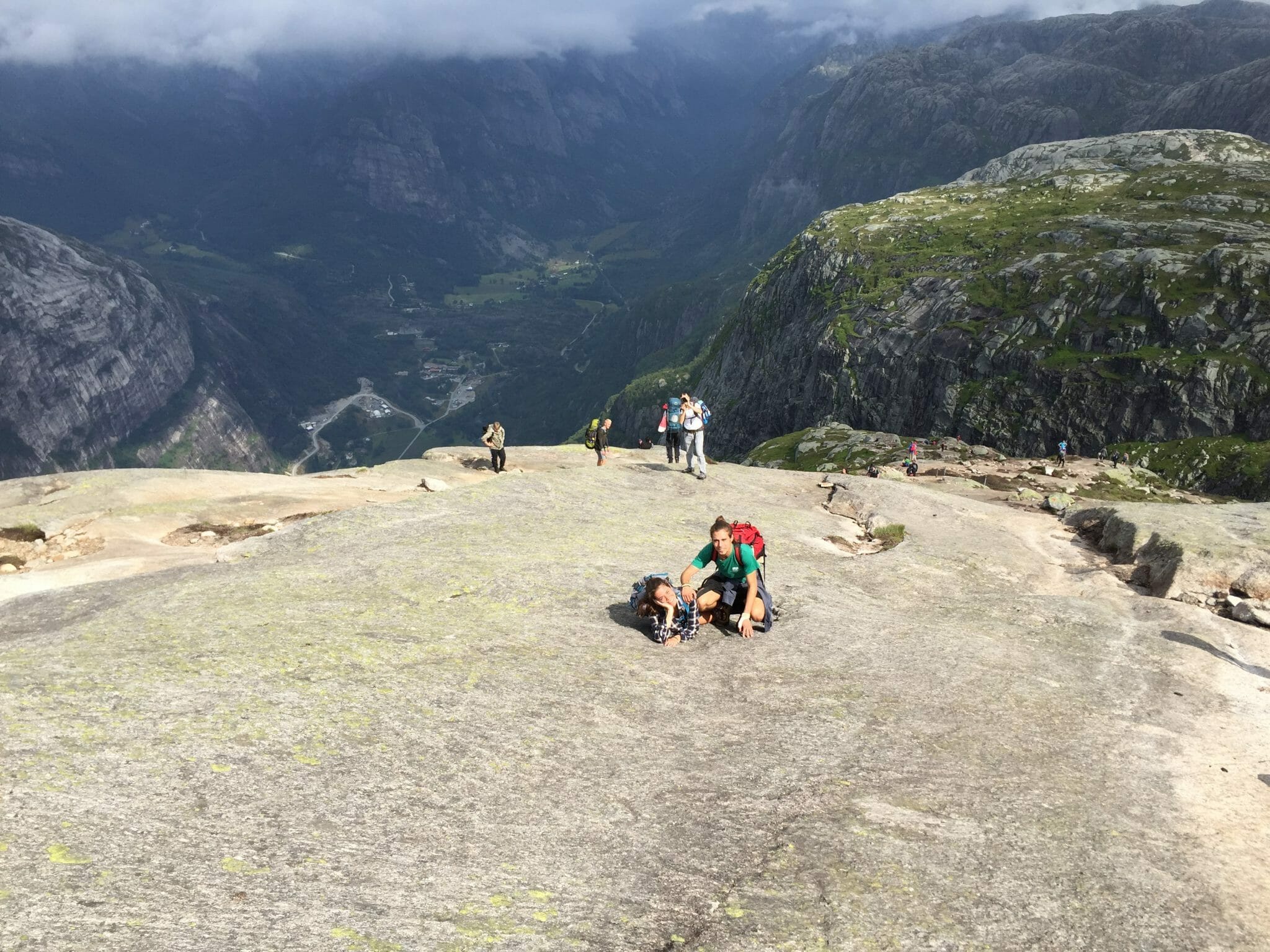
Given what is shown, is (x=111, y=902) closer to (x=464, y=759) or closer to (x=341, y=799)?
(x=341, y=799)

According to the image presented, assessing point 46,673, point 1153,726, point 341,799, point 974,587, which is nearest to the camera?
point 341,799

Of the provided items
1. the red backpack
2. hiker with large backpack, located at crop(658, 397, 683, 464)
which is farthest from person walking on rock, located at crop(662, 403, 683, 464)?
the red backpack

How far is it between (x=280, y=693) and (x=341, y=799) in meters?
3.82

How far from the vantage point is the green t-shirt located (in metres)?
20.9

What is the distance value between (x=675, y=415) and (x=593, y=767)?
1234 inches

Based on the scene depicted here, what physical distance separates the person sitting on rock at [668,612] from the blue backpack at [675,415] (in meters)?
23.7

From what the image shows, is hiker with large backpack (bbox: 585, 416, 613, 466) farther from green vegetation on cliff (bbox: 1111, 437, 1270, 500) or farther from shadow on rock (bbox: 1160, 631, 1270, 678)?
green vegetation on cliff (bbox: 1111, 437, 1270, 500)

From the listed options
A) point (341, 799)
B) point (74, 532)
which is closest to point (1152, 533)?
point (341, 799)

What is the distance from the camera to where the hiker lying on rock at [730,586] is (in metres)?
20.7

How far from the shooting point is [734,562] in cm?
2117

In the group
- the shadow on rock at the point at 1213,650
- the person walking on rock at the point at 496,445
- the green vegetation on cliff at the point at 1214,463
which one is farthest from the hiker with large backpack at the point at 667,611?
the green vegetation on cliff at the point at 1214,463

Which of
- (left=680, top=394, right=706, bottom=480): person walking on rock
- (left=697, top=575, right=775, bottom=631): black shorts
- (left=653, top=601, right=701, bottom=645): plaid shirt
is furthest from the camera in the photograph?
(left=680, top=394, right=706, bottom=480): person walking on rock

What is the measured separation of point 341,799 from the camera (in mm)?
13117

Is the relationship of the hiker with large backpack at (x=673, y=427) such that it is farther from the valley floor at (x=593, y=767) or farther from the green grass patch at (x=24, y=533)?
the green grass patch at (x=24, y=533)
